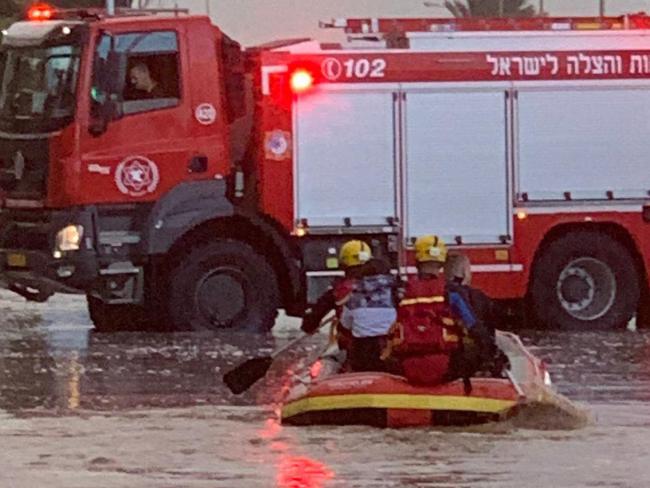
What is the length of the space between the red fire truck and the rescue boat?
7.65 m

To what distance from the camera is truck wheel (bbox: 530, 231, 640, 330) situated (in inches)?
906

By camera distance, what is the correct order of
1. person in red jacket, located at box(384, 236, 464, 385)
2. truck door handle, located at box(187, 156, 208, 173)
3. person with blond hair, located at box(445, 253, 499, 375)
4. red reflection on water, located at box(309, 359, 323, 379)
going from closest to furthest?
1. person in red jacket, located at box(384, 236, 464, 385)
2. person with blond hair, located at box(445, 253, 499, 375)
3. red reflection on water, located at box(309, 359, 323, 379)
4. truck door handle, located at box(187, 156, 208, 173)

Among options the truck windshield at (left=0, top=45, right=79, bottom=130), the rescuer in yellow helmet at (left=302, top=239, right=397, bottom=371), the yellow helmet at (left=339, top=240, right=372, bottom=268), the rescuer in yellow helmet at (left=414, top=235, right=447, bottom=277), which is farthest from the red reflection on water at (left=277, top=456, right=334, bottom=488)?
the truck windshield at (left=0, top=45, right=79, bottom=130)

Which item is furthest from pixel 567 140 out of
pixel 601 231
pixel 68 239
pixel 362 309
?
pixel 362 309

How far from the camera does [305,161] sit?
22.4 metres

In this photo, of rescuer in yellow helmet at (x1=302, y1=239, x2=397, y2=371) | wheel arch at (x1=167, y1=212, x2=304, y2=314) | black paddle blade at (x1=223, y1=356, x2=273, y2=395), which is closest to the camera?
rescuer in yellow helmet at (x1=302, y1=239, x2=397, y2=371)

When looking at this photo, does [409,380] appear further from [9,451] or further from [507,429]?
[9,451]

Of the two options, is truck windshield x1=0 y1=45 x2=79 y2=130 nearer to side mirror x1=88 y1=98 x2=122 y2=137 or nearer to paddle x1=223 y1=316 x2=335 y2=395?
side mirror x1=88 y1=98 x2=122 y2=137

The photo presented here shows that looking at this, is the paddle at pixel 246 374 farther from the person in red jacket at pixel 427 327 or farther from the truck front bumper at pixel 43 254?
the truck front bumper at pixel 43 254

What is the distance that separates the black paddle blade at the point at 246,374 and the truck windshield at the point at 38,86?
6.61 meters

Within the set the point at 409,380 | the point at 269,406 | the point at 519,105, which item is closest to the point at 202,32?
the point at 519,105

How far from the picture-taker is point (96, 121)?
72.4ft

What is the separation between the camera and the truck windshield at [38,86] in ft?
72.8

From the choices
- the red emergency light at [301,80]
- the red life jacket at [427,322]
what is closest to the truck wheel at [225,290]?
the red emergency light at [301,80]
